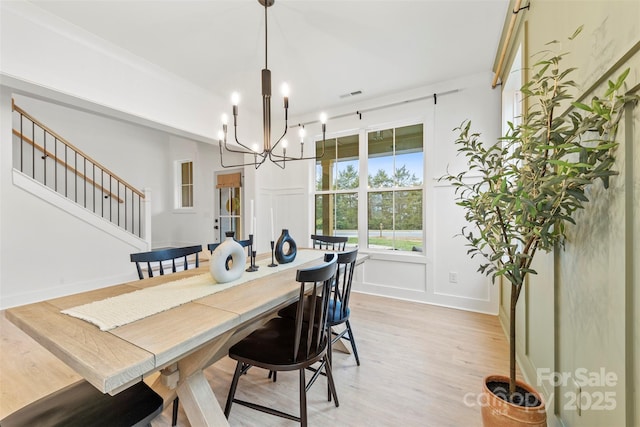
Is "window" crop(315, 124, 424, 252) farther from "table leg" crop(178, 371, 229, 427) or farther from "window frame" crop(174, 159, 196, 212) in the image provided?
"window frame" crop(174, 159, 196, 212)

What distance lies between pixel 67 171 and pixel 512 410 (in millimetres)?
7059

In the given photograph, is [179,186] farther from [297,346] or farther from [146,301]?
[297,346]

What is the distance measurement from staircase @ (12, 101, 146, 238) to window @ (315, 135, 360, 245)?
128 inches

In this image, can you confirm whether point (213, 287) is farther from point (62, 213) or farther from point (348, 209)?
point (62, 213)

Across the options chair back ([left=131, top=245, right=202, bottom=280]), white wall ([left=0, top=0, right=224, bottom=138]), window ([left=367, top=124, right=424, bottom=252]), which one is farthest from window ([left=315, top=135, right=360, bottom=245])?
chair back ([left=131, top=245, right=202, bottom=280])

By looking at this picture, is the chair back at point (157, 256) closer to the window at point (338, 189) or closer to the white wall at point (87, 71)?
the white wall at point (87, 71)

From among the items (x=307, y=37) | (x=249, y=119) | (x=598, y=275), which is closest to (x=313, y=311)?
(x=598, y=275)

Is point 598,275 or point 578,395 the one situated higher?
point 598,275

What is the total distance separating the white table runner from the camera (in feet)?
3.54

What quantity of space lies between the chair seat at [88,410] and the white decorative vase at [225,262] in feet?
2.07

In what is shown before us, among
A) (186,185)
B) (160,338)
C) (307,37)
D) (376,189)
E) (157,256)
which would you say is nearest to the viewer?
(160,338)

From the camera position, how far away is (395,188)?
12.2 ft

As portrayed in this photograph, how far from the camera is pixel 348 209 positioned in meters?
4.12

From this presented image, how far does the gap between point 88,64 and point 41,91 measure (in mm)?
466
